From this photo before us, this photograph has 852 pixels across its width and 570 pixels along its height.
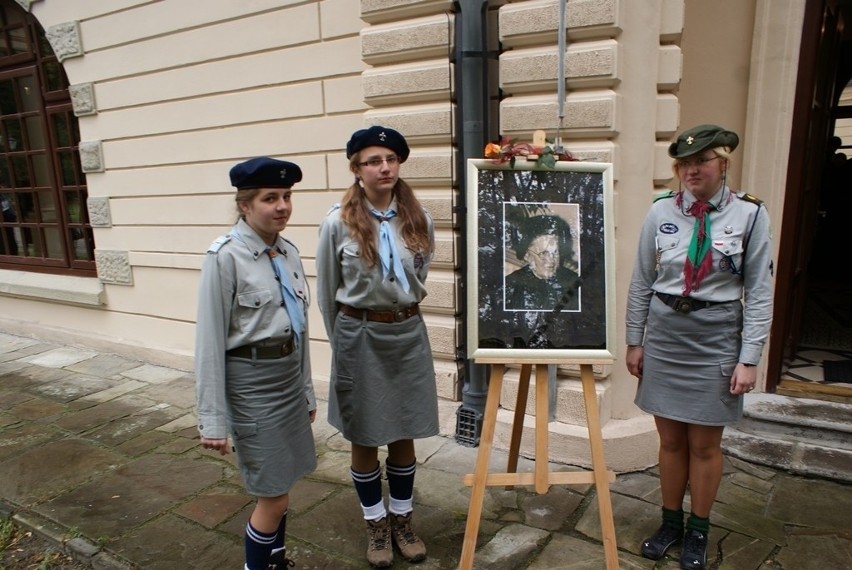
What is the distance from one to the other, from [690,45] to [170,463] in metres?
4.42

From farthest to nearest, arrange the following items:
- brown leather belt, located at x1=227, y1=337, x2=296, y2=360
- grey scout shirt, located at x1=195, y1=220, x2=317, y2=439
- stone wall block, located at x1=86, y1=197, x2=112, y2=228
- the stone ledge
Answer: the stone ledge < stone wall block, located at x1=86, y1=197, x2=112, y2=228 < brown leather belt, located at x1=227, y1=337, x2=296, y2=360 < grey scout shirt, located at x1=195, y1=220, x2=317, y2=439

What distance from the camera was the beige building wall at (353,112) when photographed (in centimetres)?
343

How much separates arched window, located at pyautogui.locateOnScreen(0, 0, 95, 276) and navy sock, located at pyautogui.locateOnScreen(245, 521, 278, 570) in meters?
5.64

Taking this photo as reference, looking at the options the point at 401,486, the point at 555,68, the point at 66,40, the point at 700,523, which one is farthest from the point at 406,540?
the point at 66,40

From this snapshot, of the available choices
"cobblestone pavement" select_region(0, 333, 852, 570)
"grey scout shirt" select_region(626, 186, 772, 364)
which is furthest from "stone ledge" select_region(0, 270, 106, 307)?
Answer: "grey scout shirt" select_region(626, 186, 772, 364)

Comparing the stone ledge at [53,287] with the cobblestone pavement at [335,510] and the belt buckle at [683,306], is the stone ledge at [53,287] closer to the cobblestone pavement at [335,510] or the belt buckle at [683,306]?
the cobblestone pavement at [335,510]

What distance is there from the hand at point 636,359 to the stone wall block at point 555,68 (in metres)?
1.56

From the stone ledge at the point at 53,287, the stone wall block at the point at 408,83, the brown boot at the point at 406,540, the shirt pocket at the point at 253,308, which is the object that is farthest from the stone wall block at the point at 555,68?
the stone ledge at the point at 53,287

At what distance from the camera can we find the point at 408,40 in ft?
12.8

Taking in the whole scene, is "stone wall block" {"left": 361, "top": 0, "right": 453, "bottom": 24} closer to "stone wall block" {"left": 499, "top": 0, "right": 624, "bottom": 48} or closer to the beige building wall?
the beige building wall

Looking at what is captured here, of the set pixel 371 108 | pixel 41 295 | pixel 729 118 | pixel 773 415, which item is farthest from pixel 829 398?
pixel 41 295

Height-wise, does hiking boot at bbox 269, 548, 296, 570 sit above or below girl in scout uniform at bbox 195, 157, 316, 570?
below

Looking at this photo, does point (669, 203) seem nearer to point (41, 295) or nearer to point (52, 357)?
point (52, 357)

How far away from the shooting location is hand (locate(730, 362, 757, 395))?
2.40 metres
